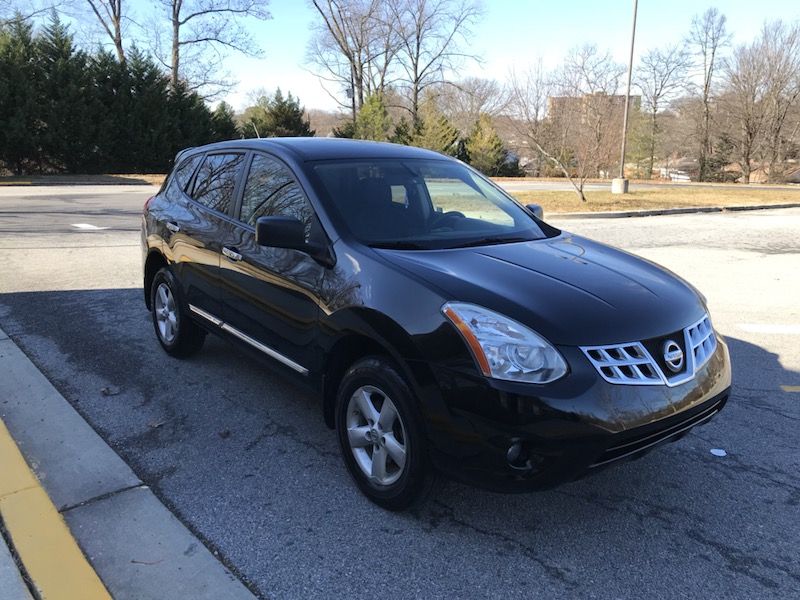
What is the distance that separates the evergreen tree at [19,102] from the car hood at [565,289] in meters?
30.8

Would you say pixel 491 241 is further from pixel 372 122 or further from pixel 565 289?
pixel 372 122

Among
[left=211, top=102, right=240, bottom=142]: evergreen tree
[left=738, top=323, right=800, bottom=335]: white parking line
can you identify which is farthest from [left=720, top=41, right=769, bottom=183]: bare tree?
[left=738, top=323, right=800, bottom=335]: white parking line

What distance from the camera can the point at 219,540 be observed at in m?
2.76

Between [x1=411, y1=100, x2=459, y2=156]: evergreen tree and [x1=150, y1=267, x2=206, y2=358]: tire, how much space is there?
2972 cm

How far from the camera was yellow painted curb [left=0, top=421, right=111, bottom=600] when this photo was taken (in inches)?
95.6

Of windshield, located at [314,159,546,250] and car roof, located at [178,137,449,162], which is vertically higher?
car roof, located at [178,137,449,162]

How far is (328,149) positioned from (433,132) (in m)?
32.4

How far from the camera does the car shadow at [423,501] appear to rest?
270 centimetres

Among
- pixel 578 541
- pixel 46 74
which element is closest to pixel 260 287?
A: pixel 578 541

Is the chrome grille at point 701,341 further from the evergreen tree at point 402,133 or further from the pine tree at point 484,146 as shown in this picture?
the evergreen tree at point 402,133

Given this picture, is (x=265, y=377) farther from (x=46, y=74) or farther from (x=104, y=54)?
(x=104, y=54)

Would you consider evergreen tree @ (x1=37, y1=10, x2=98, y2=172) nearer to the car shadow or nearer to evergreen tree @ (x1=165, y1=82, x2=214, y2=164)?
evergreen tree @ (x1=165, y1=82, x2=214, y2=164)

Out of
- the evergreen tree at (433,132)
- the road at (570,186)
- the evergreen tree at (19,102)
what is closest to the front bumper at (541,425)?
the road at (570,186)

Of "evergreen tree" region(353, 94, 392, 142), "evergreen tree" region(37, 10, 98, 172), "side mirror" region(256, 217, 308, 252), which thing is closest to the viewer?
"side mirror" region(256, 217, 308, 252)
